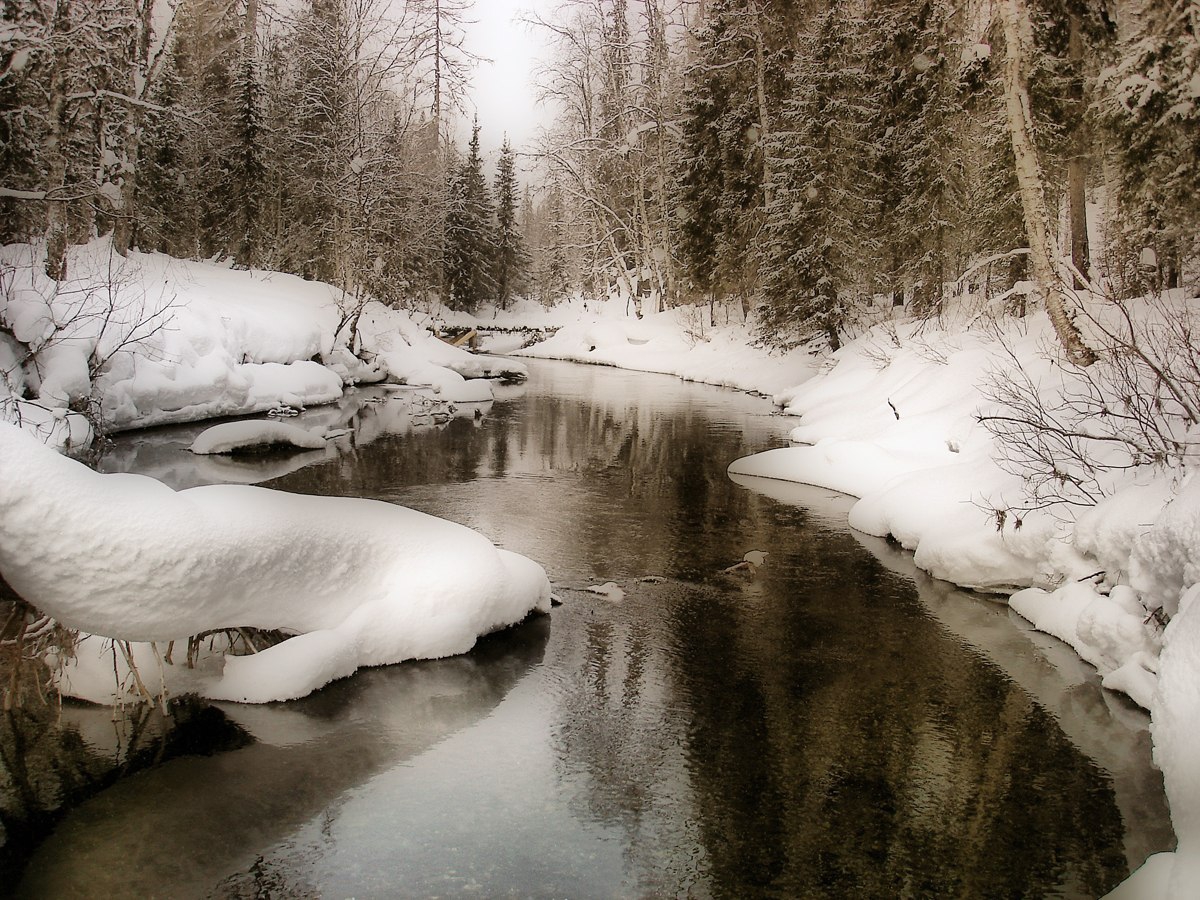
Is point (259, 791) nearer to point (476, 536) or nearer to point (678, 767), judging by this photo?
point (678, 767)

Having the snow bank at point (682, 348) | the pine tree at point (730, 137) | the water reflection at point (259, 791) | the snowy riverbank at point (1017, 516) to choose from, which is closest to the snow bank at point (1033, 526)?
the snowy riverbank at point (1017, 516)

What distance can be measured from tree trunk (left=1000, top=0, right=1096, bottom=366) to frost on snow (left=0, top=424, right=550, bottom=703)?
26.6 feet

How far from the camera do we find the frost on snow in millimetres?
4848

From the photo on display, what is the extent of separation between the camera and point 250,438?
15.2 metres

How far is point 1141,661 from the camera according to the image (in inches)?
257

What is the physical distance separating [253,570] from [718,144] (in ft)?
94.0

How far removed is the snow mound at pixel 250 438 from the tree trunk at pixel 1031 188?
12544 mm

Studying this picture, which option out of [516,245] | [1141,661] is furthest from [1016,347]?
[516,245]

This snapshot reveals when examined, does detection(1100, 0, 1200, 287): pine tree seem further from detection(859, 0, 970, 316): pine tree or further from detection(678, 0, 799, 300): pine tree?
detection(678, 0, 799, 300): pine tree

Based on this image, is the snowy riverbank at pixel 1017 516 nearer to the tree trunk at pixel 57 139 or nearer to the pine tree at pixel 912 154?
the pine tree at pixel 912 154

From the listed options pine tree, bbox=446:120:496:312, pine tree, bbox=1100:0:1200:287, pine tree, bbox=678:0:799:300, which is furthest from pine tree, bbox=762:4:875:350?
pine tree, bbox=446:120:496:312

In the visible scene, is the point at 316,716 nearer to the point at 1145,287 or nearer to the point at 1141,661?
the point at 1141,661

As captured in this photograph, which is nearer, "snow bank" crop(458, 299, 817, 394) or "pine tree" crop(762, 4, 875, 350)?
"pine tree" crop(762, 4, 875, 350)

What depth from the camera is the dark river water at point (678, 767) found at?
14.2 ft
